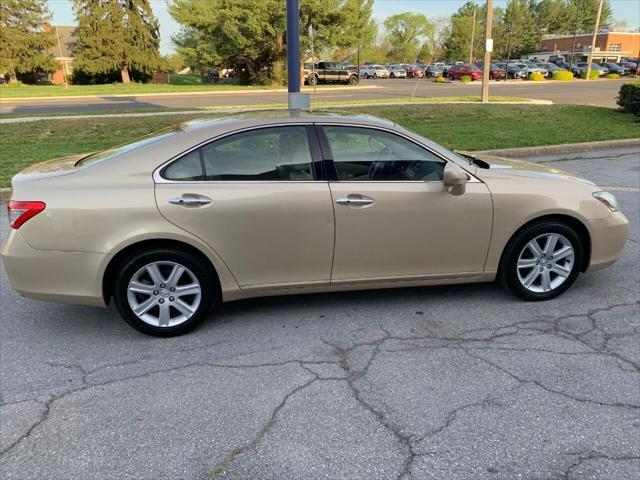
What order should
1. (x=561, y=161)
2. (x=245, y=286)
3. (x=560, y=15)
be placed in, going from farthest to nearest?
(x=560, y=15)
(x=561, y=161)
(x=245, y=286)

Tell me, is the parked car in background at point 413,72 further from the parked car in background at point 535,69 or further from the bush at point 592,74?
the bush at point 592,74

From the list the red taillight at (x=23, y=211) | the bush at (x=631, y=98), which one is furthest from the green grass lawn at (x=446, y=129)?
the red taillight at (x=23, y=211)

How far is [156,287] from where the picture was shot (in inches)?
140

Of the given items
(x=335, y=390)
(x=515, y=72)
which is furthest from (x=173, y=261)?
(x=515, y=72)

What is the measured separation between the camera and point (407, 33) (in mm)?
97812

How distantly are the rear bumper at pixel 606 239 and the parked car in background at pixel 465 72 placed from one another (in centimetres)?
4366

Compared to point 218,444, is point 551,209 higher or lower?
higher

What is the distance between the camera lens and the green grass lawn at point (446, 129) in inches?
430

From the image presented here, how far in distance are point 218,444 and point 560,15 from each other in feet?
352

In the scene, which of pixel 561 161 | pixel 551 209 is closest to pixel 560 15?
pixel 561 161

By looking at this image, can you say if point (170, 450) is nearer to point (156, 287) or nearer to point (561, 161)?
point (156, 287)

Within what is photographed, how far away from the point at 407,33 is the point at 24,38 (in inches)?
2723

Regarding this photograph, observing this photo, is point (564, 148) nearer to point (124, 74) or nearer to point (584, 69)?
point (124, 74)

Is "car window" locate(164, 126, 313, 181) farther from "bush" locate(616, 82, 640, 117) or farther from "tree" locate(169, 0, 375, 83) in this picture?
"tree" locate(169, 0, 375, 83)
